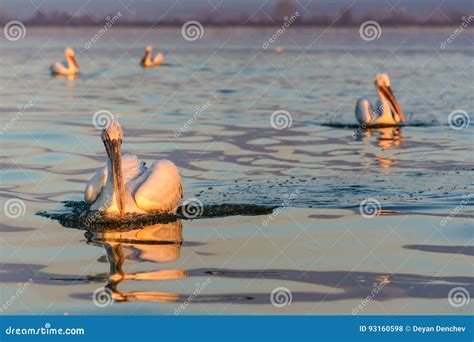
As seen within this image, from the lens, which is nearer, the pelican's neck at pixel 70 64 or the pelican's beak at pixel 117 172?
the pelican's beak at pixel 117 172

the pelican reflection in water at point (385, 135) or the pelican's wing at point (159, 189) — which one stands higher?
the pelican reflection in water at point (385, 135)

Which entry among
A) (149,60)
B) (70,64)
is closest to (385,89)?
(70,64)

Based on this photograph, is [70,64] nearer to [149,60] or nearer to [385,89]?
[149,60]

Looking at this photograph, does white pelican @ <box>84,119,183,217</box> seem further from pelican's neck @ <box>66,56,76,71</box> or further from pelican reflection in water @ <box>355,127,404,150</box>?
pelican's neck @ <box>66,56,76,71</box>

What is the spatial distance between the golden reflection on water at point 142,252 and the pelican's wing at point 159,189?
214mm

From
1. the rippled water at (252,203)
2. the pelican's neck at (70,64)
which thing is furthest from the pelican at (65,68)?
the rippled water at (252,203)

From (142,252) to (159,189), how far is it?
134cm

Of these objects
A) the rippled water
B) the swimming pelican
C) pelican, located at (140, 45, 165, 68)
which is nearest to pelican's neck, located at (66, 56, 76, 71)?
pelican, located at (140, 45, 165, 68)

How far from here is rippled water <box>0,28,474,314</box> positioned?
890 cm

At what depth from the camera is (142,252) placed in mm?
10266

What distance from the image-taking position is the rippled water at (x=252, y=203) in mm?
8898

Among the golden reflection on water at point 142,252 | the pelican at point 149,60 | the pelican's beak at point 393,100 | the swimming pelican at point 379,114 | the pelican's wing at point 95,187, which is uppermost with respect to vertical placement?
the pelican at point 149,60

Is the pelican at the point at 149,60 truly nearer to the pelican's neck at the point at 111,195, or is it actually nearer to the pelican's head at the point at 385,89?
the pelican's head at the point at 385,89
